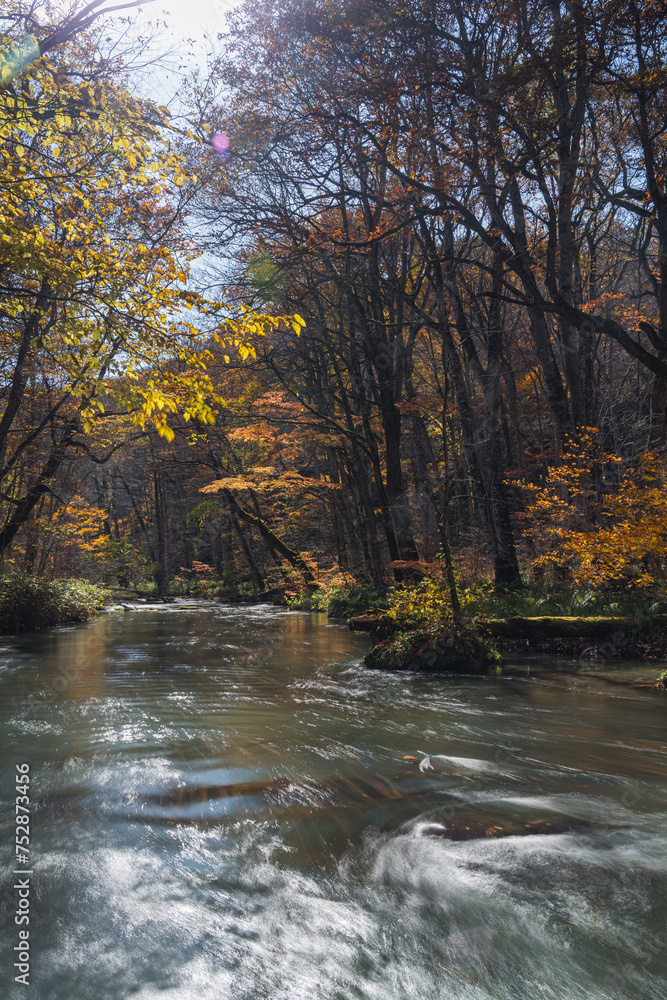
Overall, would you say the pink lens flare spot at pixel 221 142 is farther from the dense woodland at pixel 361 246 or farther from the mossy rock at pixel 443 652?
the mossy rock at pixel 443 652

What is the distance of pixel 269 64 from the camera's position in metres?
10.7

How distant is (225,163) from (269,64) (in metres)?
2.04

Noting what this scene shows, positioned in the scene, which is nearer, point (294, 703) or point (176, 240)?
point (294, 703)

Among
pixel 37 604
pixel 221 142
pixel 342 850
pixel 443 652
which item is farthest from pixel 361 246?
pixel 37 604

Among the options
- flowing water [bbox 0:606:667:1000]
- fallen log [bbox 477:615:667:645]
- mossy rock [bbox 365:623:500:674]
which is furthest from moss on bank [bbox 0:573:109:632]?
fallen log [bbox 477:615:667:645]

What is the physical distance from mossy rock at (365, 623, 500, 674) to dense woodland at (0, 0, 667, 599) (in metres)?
1.03

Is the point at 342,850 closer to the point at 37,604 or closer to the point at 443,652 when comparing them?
the point at 443,652

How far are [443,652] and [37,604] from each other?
1138 centimetres

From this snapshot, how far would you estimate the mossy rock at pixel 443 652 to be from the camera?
7.86 metres

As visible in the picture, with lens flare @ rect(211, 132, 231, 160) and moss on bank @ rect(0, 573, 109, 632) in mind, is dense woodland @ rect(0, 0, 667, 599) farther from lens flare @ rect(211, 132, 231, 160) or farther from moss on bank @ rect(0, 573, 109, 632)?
moss on bank @ rect(0, 573, 109, 632)

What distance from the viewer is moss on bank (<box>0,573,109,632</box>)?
537 inches

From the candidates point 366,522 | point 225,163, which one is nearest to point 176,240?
point 225,163

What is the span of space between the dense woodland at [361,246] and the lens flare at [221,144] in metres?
0.08

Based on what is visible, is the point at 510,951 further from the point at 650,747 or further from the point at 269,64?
the point at 269,64
